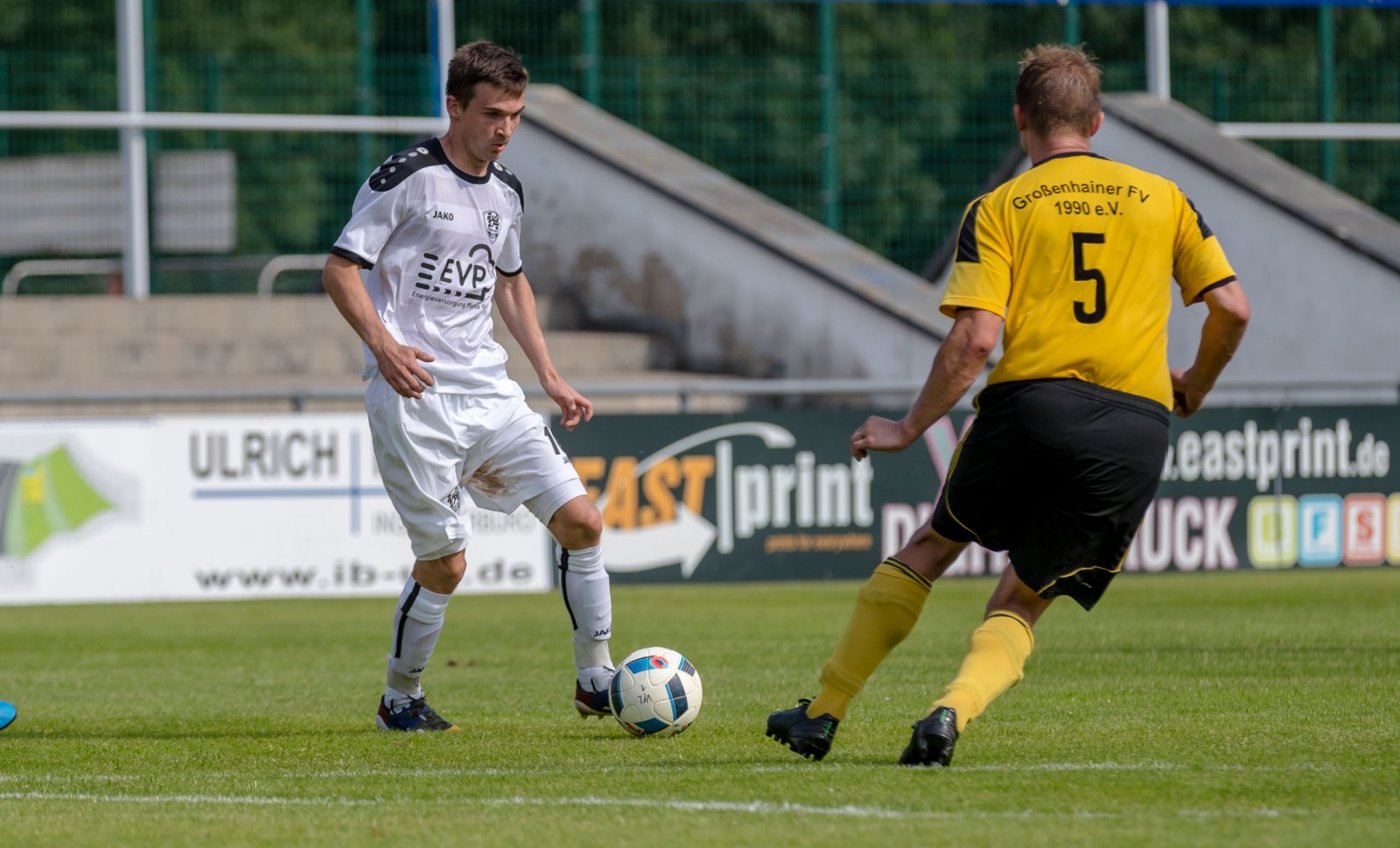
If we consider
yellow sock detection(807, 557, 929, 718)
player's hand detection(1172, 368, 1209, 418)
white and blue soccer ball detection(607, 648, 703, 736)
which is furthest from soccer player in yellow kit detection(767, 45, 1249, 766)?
white and blue soccer ball detection(607, 648, 703, 736)

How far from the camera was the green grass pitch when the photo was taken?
4531mm

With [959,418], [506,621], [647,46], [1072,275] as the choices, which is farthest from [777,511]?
[647,46]

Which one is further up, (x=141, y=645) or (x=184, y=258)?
(x=184, y=258)

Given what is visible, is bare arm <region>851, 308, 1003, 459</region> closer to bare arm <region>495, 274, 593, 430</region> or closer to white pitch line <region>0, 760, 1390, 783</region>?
white pitch line <region>0, 760, 1390, 783</region>

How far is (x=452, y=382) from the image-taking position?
6477mm

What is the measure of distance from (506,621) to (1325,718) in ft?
21.2

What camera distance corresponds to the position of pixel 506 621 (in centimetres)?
1188

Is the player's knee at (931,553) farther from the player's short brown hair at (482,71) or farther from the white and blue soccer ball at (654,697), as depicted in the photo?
the player's short brown hair at (482,71)

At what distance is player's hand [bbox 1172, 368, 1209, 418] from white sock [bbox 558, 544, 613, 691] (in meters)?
2.11

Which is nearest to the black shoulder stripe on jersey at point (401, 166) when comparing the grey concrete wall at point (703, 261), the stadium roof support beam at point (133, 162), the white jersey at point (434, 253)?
the white jersey at point (434, 253)

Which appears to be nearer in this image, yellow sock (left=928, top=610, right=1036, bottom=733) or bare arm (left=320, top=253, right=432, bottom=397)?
yellow sock (left=928, top=610, right=1036, bottom=733)

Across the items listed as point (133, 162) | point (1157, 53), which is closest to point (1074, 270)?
point (133, 162)

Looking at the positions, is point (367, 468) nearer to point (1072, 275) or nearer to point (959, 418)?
point (959, 418)

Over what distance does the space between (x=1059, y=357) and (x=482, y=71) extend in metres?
2.25
